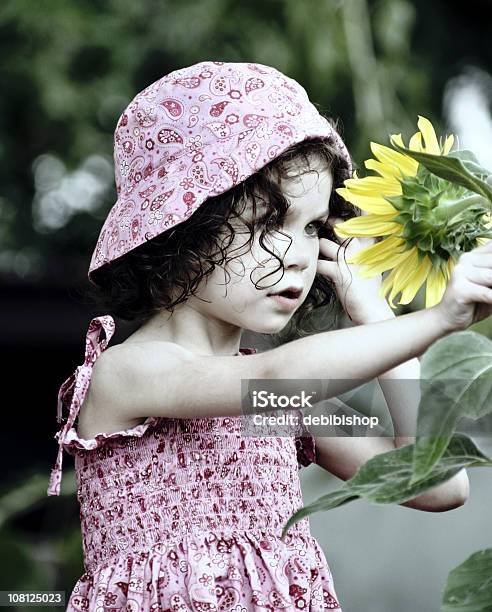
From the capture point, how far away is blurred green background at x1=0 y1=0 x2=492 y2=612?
200 cm

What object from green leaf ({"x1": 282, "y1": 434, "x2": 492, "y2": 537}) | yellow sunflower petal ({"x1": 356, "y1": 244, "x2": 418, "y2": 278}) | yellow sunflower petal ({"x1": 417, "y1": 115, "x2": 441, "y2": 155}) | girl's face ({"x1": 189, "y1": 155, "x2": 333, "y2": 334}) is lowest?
green leaf ({"x1": 282, "y1": 434, "x2": 492, "y2": 537})

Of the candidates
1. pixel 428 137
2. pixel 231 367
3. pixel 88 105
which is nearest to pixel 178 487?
pixel 231 367

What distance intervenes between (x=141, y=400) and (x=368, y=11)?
1.51 metres

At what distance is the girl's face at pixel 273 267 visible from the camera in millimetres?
853

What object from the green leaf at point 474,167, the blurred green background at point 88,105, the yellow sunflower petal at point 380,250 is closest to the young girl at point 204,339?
the yellow sunflower petal at point 380,250

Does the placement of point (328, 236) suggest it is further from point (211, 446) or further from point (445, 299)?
point (445, 299)

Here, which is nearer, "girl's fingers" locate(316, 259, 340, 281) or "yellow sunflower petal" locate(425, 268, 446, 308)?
"yellow sunflower petal" locate(425, 268, 446, 308)

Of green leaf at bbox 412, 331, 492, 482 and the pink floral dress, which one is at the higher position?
the pink floral dress

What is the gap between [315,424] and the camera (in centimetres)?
102

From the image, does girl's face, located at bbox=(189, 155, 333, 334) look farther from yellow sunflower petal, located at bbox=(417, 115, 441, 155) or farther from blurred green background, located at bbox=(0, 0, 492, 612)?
blurred green background, located at bbox=(0, 0, 492, 612)

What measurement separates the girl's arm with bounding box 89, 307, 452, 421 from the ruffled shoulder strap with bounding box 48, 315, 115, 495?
17 mm

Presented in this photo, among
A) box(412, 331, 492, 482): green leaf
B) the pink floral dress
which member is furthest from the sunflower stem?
Result: the pink floral dress

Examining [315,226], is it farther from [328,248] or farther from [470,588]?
[470,588]

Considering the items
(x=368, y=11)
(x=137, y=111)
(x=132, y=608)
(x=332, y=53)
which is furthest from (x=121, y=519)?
(x=368, y=11)
